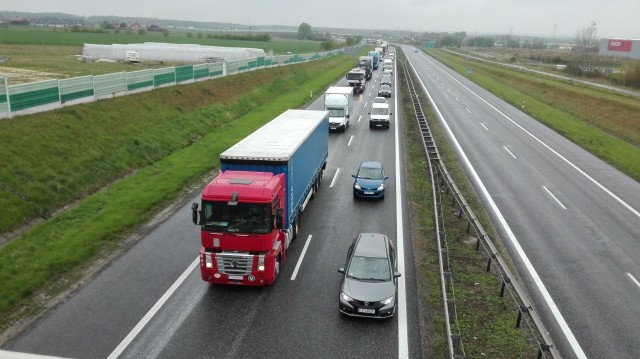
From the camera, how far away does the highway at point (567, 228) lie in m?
13.5

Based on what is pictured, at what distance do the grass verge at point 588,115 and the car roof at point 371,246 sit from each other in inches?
829

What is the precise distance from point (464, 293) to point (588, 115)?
4443cm

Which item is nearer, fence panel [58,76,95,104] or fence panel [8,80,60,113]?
fence panel [8,80,60,113]

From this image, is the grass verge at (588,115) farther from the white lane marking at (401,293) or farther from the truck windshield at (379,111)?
the white lane marking at (401,293)

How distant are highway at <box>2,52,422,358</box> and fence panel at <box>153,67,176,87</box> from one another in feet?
71.3

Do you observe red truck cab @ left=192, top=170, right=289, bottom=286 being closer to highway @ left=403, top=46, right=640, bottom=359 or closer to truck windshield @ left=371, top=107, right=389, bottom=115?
highway @ left=403, top=46, right=640, bottom=359

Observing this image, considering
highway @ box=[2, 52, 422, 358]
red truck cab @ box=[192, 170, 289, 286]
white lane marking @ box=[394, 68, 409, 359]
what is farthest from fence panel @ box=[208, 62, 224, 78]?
red truck cab @ box=[192, 170, 289, 286]

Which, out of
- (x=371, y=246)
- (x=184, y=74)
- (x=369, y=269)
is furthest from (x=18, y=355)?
(x=184, y=74)

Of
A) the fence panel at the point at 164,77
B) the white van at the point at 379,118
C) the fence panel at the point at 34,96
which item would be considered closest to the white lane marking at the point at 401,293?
the white van at the point at 379,118

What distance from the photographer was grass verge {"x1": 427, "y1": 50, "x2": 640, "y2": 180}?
117 feet

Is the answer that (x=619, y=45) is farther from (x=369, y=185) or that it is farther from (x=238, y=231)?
(x=238, y=231)

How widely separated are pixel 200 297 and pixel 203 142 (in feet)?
65.4

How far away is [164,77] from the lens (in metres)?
39.9

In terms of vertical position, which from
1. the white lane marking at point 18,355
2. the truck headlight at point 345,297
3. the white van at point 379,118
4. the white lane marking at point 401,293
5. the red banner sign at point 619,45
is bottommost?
the white lane marking at point 18,355
